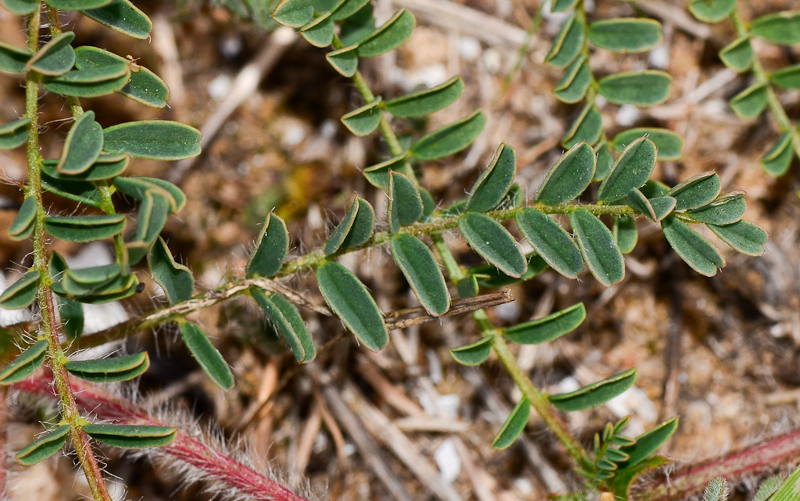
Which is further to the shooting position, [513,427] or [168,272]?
[513,427]

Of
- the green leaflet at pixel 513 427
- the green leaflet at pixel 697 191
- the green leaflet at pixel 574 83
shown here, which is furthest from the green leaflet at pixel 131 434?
the green leaflet at pixel 574 83

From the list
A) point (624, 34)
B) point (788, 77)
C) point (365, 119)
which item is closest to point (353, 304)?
point (365, 119)

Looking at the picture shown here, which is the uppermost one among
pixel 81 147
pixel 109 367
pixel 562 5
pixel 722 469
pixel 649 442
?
pixel 562 5

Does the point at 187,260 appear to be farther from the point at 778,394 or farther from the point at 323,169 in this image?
the point at 778,394

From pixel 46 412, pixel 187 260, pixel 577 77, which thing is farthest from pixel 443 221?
pixel 46 412

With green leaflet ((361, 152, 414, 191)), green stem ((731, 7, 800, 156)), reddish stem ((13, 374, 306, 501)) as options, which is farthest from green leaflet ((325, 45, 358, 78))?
green stem ((731, 7, 800, 156))

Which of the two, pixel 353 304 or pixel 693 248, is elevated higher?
pixel 693 248

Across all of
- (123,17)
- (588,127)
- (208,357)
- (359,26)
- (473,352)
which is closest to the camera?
(123,17)

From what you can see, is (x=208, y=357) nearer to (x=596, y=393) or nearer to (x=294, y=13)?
(x=294, y=13)
